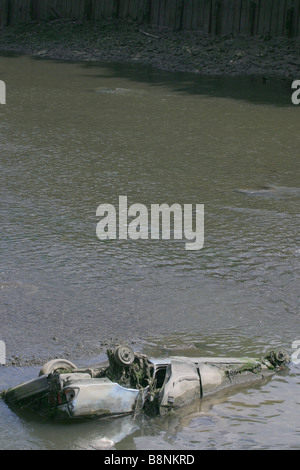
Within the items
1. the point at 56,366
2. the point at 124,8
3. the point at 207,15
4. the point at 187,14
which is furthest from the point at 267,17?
the point at 56,366

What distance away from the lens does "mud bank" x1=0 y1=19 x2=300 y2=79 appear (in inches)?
872

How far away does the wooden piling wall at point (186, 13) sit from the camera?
77.5 ft

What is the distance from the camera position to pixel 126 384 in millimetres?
6402

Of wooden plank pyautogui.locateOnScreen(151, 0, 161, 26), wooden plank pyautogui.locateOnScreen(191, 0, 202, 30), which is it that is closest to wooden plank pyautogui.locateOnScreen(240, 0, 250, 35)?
wooden plank pyautogui.locateOnScreen(191, 0, 202, 30)

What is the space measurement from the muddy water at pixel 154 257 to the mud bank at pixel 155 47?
5.02 metres

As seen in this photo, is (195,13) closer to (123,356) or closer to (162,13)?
(162,13)

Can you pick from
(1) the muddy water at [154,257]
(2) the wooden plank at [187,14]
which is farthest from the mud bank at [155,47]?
(1) the muddy water at [154,257]

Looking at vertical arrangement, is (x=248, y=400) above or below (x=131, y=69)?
below

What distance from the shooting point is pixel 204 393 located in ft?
21.4

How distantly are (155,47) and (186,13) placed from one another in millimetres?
1885

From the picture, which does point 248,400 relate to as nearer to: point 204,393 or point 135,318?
point 204,393

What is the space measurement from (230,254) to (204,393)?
10.1ft

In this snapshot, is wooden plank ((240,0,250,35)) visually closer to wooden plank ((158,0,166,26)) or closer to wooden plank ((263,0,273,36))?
wooden plank ((263,0,273,36))

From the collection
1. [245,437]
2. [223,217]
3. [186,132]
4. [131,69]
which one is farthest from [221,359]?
[131,69]
